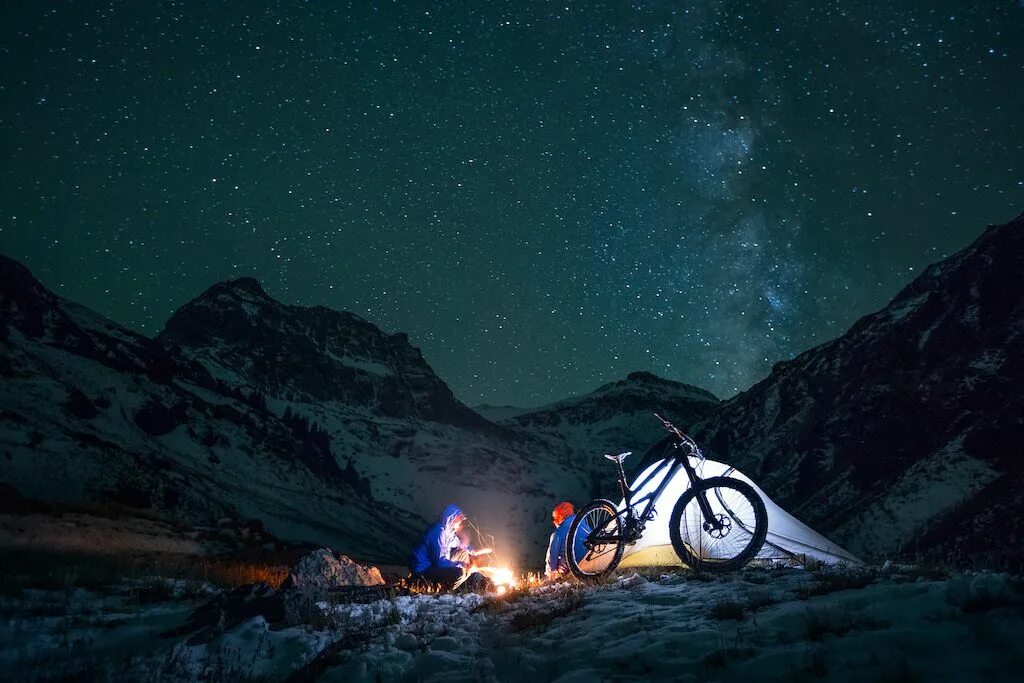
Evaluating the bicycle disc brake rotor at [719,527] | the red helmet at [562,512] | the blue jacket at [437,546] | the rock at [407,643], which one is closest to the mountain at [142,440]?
the blue jacket at [437,546]

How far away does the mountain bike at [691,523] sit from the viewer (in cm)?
784

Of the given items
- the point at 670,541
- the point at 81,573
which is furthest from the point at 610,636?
the point at 81,573

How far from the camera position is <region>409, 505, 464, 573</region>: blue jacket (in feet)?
36.3

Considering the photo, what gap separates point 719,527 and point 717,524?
0.05 metres

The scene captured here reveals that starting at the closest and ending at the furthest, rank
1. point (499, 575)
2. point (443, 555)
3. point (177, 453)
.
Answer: point (443, 555) → point (499, 575) → point (177, 453)

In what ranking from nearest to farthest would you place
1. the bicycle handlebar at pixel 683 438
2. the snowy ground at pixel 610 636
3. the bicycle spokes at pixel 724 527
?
the snowy ground at pixel 610 636 → the bicycle spokes at pixel 724 527 → the bicycle handlebar at pixel 683 438

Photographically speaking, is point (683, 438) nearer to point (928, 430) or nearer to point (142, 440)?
point (928, 430)

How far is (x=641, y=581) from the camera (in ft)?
25.3

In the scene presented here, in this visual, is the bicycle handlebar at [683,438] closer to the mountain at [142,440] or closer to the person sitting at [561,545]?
the person sitting at [561,545]

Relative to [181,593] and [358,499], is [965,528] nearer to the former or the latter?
[181,593]

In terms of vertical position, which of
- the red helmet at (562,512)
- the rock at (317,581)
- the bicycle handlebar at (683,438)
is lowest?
the rock at (317,581)

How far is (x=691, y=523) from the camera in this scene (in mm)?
8414

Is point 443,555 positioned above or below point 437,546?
below

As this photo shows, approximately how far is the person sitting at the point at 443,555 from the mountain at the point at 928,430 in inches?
391
